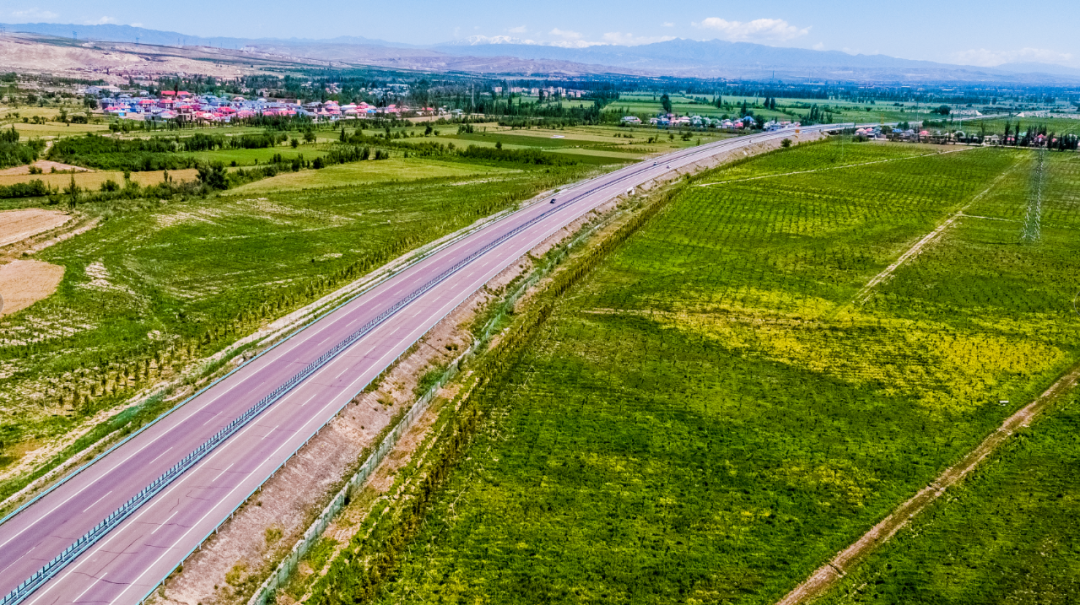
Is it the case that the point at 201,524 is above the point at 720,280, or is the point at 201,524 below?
below

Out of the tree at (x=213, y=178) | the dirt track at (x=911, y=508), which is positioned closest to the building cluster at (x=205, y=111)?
the tree at (x=213, y=178)

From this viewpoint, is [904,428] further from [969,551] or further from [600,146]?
[600,146]

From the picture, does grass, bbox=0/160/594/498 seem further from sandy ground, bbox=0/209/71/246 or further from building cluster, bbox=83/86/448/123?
building cluster, bbox=83/86/448/123

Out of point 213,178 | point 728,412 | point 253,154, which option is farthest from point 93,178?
point 728,412

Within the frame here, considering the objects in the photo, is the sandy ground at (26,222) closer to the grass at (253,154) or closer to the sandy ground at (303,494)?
the grass at (253,154)

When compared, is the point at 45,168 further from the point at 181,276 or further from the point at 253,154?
the point at 181,276

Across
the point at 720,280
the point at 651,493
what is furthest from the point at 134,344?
the point at 720,280
